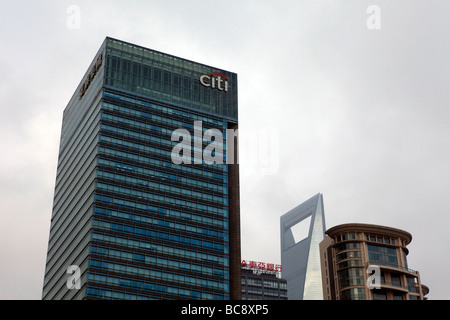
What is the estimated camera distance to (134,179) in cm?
17750

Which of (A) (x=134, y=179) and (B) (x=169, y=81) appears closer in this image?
(A) (x=134, y=179)

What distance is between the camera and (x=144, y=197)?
17712 centimetres

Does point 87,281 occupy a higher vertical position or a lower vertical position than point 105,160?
lower

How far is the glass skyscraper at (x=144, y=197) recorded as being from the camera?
167 meters

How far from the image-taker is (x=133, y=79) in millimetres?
191625

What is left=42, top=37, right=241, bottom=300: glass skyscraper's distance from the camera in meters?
167
